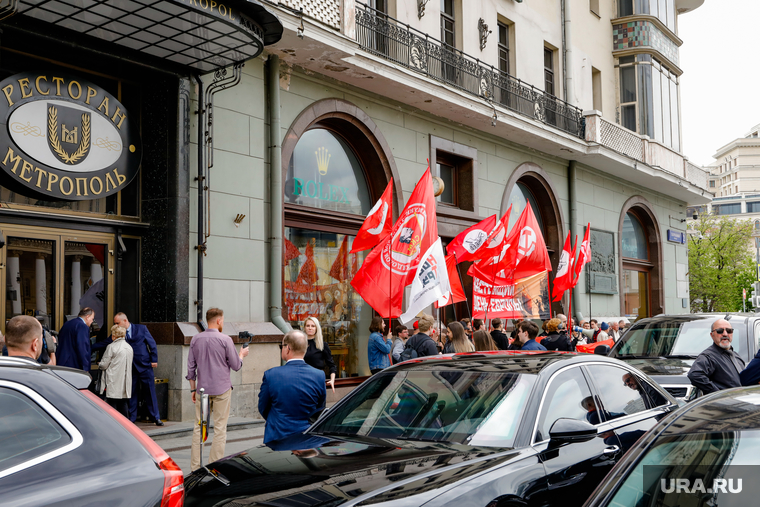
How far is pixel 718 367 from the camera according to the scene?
307 inches

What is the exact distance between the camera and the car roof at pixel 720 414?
9.48 ft

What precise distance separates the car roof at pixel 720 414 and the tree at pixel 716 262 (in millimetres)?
62540

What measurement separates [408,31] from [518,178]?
607 cm

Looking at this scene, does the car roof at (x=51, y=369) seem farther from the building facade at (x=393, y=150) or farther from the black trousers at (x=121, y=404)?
the building facade at (x=393, y=150)

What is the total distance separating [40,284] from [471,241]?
8390 millimetres

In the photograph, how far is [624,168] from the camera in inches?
942

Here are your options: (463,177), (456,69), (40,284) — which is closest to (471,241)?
(463,177)

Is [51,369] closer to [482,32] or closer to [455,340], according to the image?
[455,340]

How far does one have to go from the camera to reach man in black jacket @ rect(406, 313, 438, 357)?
10.6 meters

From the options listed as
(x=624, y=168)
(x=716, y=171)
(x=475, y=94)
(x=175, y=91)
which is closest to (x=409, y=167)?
(x=475, y=94)

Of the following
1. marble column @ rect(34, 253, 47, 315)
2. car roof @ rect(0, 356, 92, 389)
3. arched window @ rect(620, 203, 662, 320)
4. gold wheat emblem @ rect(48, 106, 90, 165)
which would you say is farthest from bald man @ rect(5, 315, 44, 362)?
arched window @ rect(620, 203, 662, 320)

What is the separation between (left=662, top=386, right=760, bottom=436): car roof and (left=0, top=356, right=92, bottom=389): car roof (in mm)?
2516

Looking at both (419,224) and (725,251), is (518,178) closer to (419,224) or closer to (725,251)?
(419,224)

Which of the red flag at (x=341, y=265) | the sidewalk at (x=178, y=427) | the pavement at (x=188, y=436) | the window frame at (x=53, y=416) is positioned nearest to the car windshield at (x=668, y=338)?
the pavement at (x=188, y=436)
